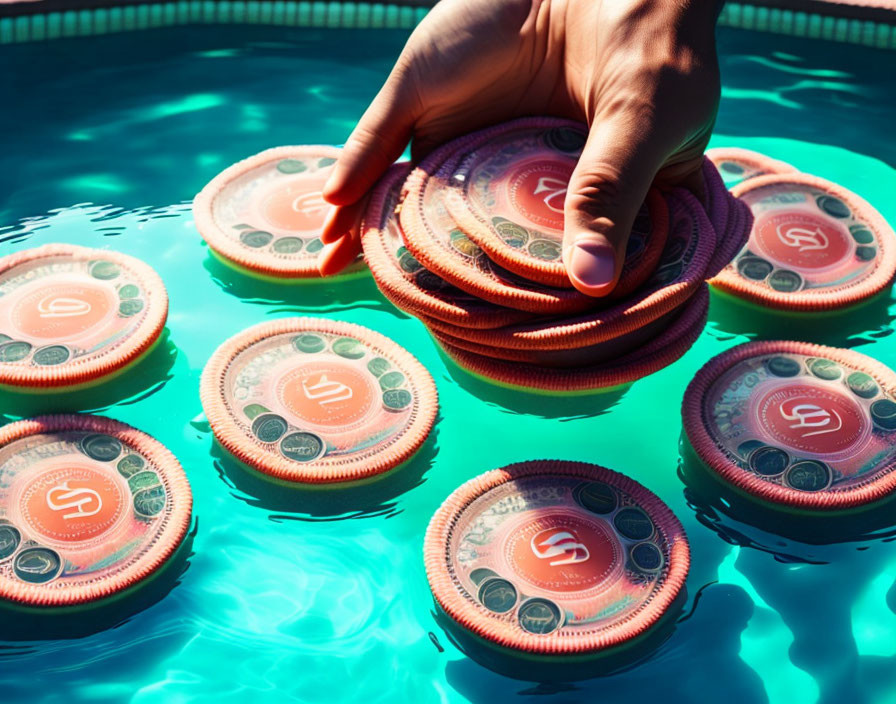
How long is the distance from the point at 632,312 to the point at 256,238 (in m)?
2.10

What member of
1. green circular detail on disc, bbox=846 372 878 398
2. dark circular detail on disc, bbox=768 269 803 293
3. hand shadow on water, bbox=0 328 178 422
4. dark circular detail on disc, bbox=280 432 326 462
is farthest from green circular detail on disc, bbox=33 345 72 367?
green circular detail on disc, bbox=846 372 878 398

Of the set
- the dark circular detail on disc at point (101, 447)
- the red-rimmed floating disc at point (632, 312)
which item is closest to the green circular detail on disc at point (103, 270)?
the dark circular detail on disc at point (101, 447)

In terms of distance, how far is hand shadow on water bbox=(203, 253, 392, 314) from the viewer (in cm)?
443

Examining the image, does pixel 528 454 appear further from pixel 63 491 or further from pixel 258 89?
pixel 258 89

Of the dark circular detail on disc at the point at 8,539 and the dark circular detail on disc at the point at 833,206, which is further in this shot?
the dark circular detail on disc at the point at 833,206

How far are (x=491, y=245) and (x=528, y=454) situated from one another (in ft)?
3.31

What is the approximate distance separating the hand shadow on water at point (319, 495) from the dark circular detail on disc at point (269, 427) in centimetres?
14

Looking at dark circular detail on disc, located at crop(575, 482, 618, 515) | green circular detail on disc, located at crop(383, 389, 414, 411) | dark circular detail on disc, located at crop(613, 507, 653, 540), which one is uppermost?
green circular detail on disc, located at crop(383, 389, 414, 411)

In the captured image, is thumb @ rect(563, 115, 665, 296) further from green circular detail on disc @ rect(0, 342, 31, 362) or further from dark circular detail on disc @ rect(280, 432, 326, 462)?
green circular detail on disc @ rect(0, 342, 31, 362)

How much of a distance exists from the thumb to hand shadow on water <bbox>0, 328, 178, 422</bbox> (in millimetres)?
1917

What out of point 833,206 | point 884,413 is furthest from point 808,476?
point 833,206

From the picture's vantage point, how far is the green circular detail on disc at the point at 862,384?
401 cm

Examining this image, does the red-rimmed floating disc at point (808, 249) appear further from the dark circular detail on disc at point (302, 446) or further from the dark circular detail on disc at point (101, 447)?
the dark circular detail on disc at point (101, 447)

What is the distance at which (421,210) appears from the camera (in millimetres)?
3404
